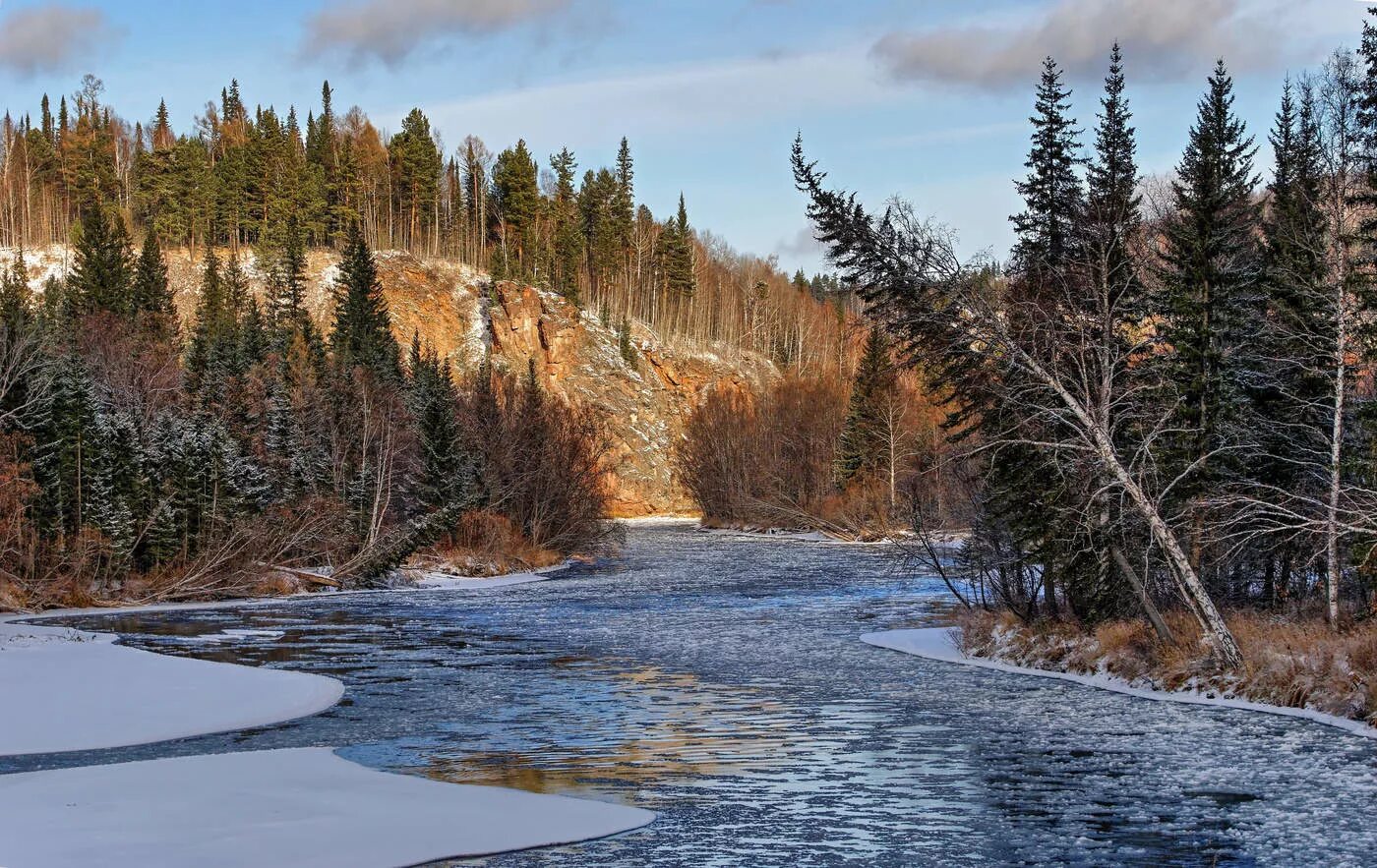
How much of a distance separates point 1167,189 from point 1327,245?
9.53 m

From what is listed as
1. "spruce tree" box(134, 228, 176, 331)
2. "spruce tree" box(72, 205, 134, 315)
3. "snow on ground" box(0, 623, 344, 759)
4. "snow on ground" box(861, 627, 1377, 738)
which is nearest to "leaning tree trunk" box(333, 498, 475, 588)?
"snow on ground" box(0, 623, 344, 759)

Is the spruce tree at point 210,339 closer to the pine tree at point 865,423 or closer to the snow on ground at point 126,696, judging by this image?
the snow on ground at point 126,696

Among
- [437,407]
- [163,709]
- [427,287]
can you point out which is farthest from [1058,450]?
Answer: [427,287]

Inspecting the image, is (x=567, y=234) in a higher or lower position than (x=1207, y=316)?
higher

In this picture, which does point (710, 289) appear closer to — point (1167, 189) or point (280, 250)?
point (280, 250)

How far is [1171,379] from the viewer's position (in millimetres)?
Result: 27172

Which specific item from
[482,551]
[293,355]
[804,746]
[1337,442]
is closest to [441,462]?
[482,551]

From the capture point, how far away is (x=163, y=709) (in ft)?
70.3

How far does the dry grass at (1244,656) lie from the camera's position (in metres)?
21.2

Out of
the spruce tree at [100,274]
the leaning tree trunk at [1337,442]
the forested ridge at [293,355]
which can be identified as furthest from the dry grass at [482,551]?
the spruce tree at [100,274]

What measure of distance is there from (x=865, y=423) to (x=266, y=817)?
75348 mm

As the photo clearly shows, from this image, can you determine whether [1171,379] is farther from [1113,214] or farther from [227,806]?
[227,806]

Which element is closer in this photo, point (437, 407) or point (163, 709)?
point (163, 709)

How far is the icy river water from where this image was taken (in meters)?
13.2
